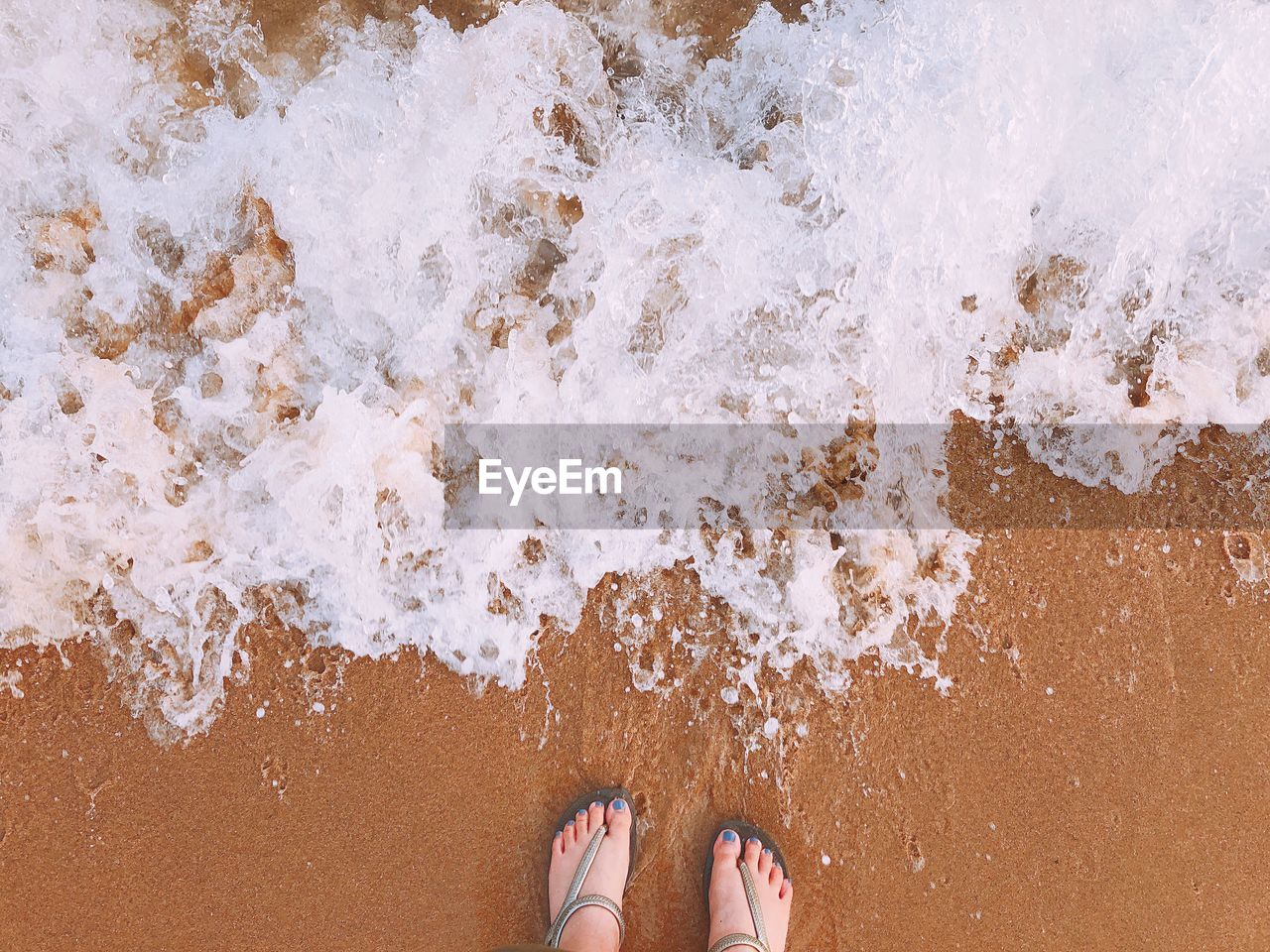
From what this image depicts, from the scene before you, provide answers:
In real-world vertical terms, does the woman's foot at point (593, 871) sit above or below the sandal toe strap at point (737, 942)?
above

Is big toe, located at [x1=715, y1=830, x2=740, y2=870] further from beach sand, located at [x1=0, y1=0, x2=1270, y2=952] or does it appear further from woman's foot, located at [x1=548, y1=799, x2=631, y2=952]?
woman's foot, located at [x1=548, y1=799, x2=631, y2=952]

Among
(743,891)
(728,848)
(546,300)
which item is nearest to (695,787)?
(728,848)

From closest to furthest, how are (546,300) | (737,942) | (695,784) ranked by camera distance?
(737,942), (695,784), (546,300)

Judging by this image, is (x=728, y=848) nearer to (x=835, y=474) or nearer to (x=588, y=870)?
(x=588, y=870)

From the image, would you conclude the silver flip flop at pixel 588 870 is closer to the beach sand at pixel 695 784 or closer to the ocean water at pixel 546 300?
the beach sand at pixel 695 784

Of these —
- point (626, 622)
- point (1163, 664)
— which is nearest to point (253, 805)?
point (626, 622)

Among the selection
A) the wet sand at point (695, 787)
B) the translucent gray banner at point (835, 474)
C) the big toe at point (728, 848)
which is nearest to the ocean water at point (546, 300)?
the translucent gray banner at point (835, 474)
